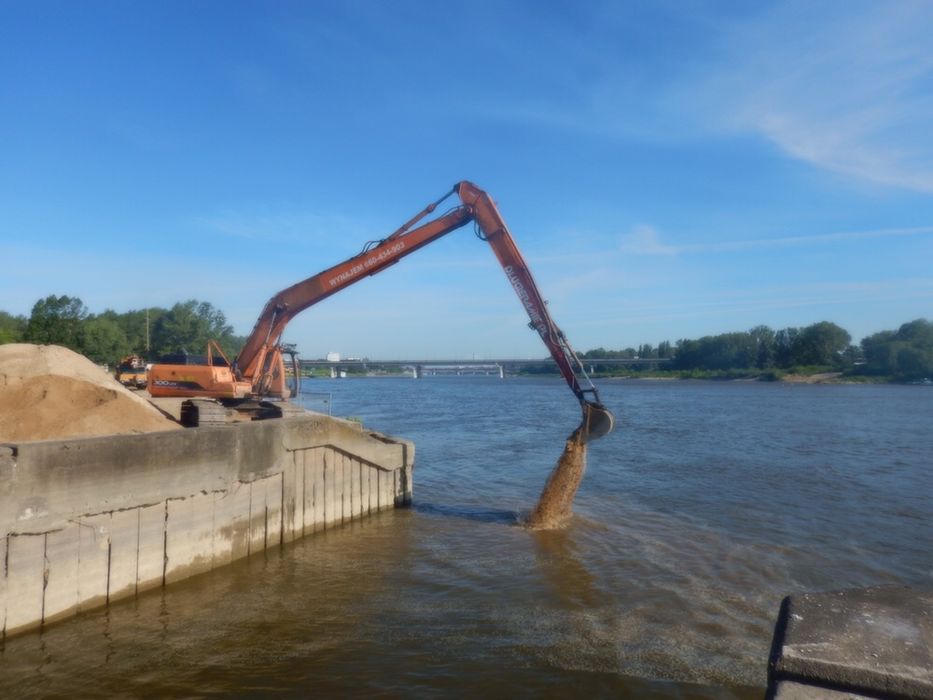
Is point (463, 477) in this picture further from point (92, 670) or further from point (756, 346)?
point (756, 346)

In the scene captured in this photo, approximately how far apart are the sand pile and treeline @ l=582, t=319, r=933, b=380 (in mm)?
115712

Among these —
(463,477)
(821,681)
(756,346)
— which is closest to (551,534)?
(463,477)

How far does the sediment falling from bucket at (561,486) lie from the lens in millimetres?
14109

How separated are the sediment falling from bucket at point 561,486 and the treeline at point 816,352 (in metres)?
109

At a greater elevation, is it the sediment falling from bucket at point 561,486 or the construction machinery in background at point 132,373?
the construction machinery in background at point 132,373

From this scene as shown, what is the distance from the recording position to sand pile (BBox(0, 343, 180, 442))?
10180 mm

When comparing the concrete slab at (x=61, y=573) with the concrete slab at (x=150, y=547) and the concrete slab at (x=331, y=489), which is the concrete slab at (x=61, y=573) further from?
the concrete slab at (x=331, y=489)

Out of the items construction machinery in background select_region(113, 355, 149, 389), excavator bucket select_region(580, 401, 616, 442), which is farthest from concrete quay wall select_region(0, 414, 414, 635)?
construction machinery in background select_region(113, 355, 149, 389)

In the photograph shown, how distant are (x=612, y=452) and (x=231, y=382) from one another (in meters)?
14.9

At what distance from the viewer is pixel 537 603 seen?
9.62m

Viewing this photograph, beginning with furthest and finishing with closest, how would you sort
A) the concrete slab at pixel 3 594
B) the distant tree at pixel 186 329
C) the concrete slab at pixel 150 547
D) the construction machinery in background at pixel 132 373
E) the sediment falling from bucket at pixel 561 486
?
the distant tree at pixel 186 329, the construction machinery in background at pixel 132 373, the sediment falling from bucket at pixel 561 486, the concrete slab at pixel 150 547, the concrete slab at pixel 3 594

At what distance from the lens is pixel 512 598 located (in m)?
9.80

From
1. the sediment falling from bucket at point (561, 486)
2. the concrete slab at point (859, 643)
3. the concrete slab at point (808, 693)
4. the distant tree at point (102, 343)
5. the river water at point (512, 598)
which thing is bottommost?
the river water at point (512, 598)

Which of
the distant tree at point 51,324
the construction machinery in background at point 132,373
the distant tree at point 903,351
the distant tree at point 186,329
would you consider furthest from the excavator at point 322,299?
the distant tree at point 903,351
